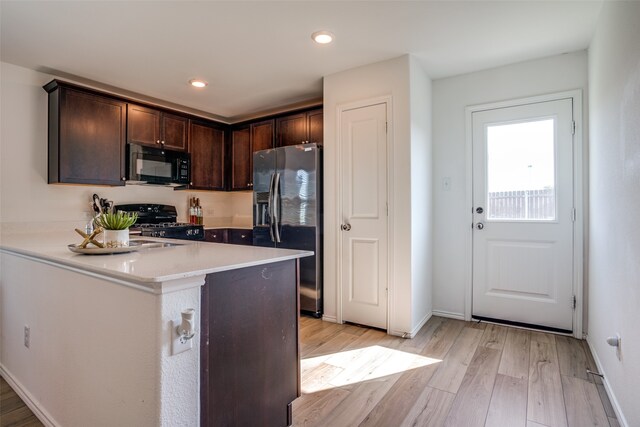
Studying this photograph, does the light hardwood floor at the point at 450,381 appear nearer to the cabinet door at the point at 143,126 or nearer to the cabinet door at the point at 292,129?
the cabinet door at the point at 292,129

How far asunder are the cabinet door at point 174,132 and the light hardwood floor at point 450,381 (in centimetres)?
270

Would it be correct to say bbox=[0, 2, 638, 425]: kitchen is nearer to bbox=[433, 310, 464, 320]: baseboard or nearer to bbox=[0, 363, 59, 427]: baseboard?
bbox=[433, 310, 464, 320]: baseboard

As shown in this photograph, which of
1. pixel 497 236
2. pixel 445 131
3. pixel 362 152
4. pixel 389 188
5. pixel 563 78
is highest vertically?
pixel 563 78

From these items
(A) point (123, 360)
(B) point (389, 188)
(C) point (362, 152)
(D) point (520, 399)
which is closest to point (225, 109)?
(C) point (362, 152)

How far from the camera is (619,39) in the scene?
1.73 m

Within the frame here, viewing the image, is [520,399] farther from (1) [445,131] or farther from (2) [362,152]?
(1) [445,131]

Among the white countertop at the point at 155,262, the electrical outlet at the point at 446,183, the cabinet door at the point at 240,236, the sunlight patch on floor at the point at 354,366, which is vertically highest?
the electrical outlet at the point at 446,183

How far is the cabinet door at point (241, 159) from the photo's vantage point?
4.46 m

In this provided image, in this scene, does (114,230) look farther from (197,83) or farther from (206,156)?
(206,156)

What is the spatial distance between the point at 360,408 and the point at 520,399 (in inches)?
35.7

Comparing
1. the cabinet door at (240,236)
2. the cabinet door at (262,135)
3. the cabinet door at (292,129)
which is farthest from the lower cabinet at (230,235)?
the cabinet door at (292,129)

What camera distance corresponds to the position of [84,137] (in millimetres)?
3174

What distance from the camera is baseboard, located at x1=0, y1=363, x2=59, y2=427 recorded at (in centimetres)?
168

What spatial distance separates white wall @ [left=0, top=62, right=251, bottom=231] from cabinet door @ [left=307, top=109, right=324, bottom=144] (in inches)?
95.8
